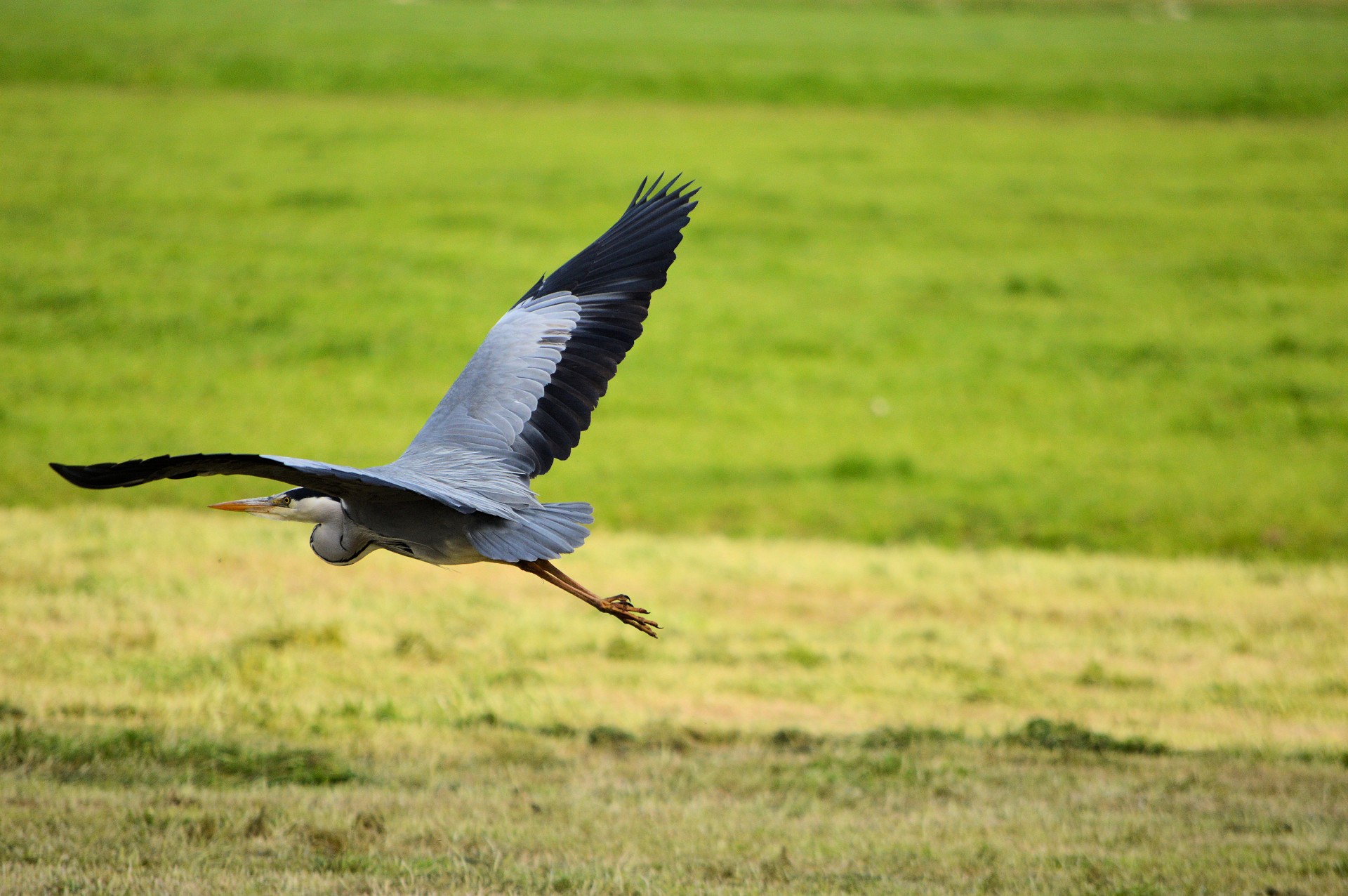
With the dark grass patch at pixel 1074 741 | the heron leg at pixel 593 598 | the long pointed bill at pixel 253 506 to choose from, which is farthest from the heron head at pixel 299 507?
the dark grass patch at pixel 1074 741

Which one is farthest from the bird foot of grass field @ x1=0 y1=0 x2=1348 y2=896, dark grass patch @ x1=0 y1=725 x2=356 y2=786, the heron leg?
dark grass patch @ x1=0 y1=725 x2=356 y2=786

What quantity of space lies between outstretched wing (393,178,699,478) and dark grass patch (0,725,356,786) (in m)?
1.78

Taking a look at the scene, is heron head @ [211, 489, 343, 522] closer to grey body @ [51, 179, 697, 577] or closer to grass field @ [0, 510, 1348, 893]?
grey body @ [51, 179, 697, 577]

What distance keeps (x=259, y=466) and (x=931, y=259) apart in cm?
1897

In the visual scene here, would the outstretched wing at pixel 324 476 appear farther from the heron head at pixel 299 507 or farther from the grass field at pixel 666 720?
the grass field at pixel 666 720

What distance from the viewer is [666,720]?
311 inches

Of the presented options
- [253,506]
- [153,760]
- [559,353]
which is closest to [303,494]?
[253,506]

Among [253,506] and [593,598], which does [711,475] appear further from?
[253,506]

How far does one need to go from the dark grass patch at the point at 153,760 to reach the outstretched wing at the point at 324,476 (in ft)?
6.66

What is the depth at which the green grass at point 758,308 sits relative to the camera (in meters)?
14.4

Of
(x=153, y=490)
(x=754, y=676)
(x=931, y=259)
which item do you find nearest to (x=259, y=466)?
(x=754, y=676)

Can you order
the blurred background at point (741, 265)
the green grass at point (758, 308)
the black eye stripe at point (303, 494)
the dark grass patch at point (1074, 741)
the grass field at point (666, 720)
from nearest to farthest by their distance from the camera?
the black eye stripe at point (303, 494) → the grass field at point (666, 720) → the dark grass patch at point (1074, 741) → the green grass at point (758, 308) → the blurred background at point (741, 265)

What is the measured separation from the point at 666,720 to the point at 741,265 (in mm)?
14701

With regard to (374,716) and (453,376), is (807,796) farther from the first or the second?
(453,376)
